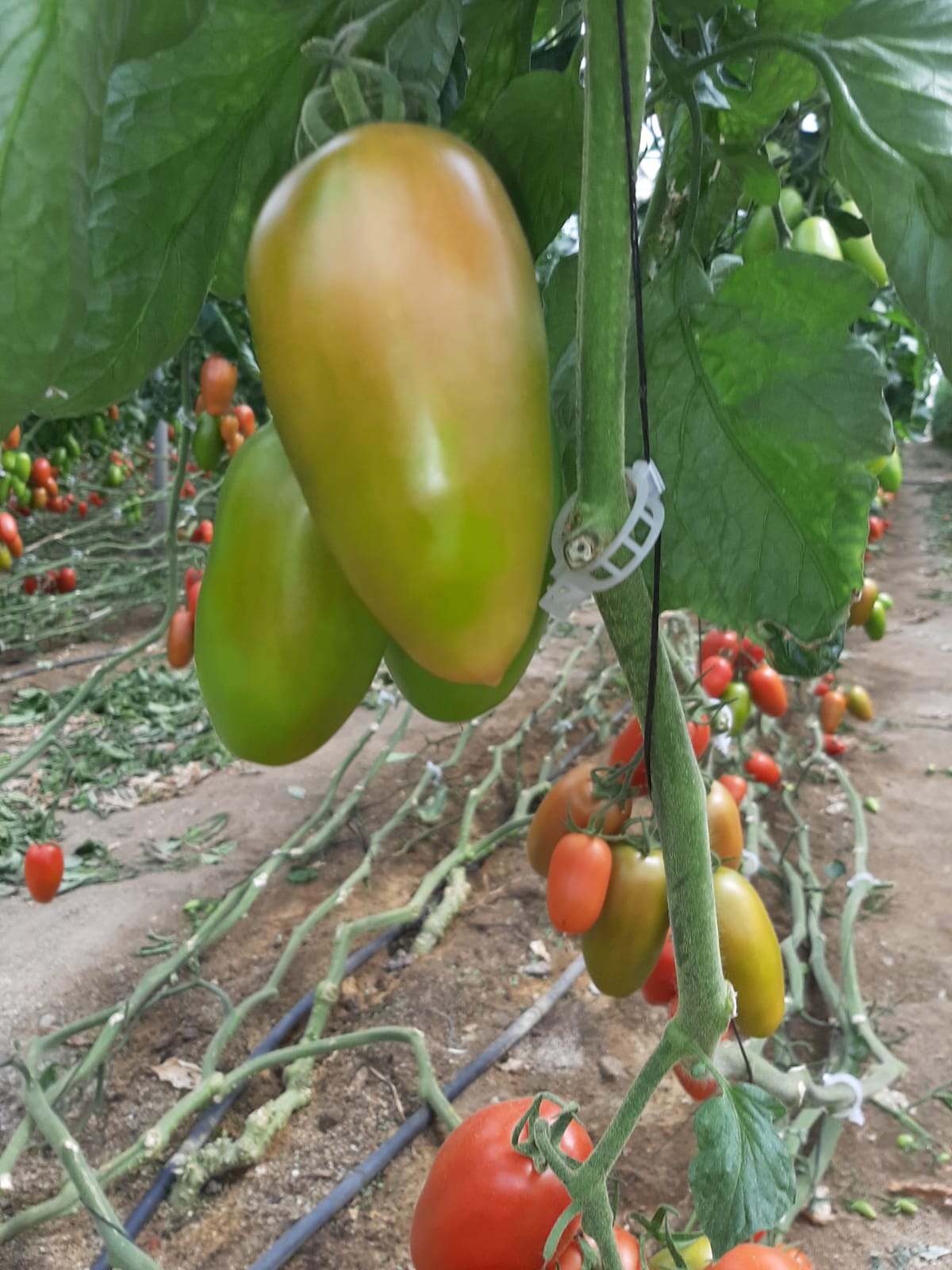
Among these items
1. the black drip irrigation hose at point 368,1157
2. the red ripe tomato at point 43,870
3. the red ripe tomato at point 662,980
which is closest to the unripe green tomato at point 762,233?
the red ripe tomato at point 662,980

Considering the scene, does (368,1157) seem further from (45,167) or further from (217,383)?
(45,167)

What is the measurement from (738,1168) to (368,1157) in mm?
1406

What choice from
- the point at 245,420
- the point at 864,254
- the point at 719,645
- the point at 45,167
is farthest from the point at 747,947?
the point at 245,420

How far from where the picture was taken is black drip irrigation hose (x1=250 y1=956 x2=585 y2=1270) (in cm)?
141

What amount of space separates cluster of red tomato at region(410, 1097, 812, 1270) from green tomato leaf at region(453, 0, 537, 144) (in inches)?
21.4

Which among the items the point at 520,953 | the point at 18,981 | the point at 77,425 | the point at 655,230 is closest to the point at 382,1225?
the point at 520,953

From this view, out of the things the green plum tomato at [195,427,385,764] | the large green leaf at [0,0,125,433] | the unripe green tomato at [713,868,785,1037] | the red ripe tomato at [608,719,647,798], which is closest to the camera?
the large green leaf at [0,0,125,433]

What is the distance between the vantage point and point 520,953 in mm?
2186

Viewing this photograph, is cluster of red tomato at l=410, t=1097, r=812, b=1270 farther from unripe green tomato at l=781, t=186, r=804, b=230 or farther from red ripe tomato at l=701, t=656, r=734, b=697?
red ripe tomato at l=701, t=656, r=734, b=697

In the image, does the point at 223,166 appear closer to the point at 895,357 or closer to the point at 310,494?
the point at 310,494

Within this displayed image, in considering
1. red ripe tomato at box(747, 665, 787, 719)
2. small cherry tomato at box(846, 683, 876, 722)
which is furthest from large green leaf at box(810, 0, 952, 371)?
small cherry tomato at box(846, 683, 876, 722)

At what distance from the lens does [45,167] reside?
0.78 ft

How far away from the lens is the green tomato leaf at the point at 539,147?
0.41m

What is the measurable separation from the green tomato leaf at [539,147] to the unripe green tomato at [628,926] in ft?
2.02
